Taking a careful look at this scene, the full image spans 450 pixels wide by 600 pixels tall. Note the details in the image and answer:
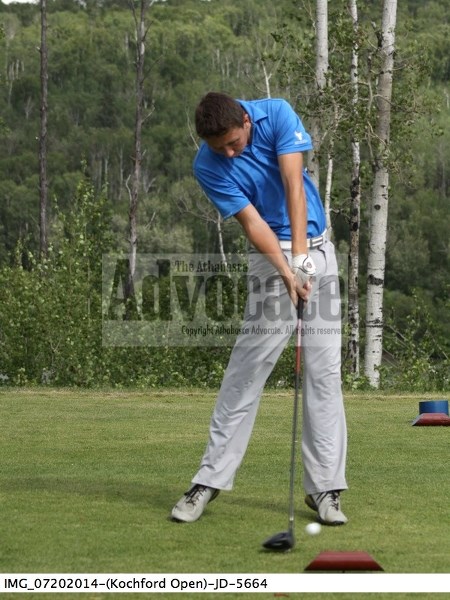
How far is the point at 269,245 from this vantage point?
5.82m

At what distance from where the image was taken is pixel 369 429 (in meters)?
9.57

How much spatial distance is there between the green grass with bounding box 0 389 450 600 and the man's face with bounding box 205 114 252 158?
1.65 m

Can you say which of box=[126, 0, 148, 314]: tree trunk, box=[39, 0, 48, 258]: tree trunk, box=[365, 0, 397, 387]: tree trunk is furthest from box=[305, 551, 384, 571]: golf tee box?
box=[39, 0, 48, 258]: tree trunk

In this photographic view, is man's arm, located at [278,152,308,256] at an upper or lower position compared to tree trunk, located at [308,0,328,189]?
lower

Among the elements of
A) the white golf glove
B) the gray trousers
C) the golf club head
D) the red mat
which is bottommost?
the red mat

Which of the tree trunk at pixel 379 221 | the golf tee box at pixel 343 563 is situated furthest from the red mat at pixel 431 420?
the tree trunk at pixel 379 221

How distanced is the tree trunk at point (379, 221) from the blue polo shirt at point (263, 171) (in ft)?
43.2

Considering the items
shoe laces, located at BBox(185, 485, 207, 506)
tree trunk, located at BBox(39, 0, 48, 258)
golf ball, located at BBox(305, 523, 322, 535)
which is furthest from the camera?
tree trunk, located at BBox(39, 0, 48, 258)

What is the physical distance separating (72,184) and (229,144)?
7836 centimetres

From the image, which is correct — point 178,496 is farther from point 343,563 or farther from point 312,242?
point 343,563

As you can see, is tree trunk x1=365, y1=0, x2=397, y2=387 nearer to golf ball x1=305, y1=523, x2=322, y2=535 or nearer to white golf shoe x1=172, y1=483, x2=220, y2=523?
white golf shoe x1=172, y1=483, x2=220, y2=523

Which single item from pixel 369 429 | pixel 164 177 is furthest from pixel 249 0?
pixel 369 429

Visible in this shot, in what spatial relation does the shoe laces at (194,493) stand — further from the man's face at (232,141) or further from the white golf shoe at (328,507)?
the man's face at (232,141)

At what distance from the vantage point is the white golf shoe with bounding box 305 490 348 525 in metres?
5.69
